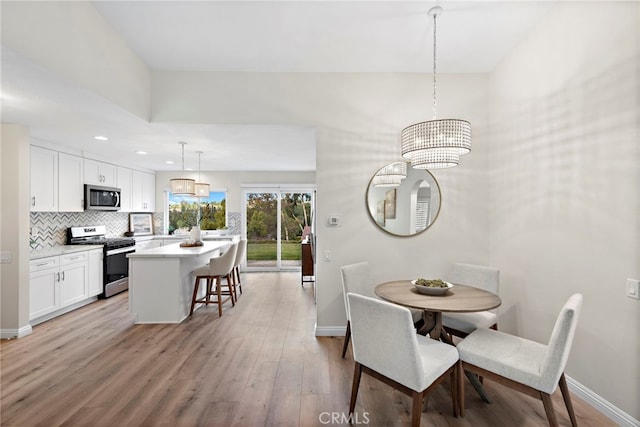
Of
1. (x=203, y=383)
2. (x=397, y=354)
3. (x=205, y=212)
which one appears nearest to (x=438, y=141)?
(x=397, y=354)

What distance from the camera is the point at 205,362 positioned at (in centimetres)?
250

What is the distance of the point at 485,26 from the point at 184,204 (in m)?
6.52

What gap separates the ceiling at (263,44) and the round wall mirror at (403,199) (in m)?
1.12

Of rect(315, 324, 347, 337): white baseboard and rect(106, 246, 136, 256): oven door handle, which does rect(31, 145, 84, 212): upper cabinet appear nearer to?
rect(106, 246, 136, 256): oven door handle

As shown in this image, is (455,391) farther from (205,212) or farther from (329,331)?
(205,212)

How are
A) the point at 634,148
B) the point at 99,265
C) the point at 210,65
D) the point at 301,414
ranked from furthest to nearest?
1. the point at 99,265
2. the point at 210,65
3. the point at 301,414
4. the point at 634,148

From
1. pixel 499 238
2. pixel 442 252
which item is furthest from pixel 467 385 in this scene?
pixel 499 238

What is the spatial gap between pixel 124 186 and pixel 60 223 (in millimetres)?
1307

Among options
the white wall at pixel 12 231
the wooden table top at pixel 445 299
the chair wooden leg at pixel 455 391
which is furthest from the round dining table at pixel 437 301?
the white wall at pixel 12 231

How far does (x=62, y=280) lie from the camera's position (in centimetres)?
366

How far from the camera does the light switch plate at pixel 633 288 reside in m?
1.65

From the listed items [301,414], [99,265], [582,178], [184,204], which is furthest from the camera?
[184,204]

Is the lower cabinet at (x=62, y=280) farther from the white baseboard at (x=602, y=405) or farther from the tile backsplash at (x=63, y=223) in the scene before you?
the white baseboard at (x=602, y=405)

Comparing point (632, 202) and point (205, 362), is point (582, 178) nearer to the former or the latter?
point (632, 202)
